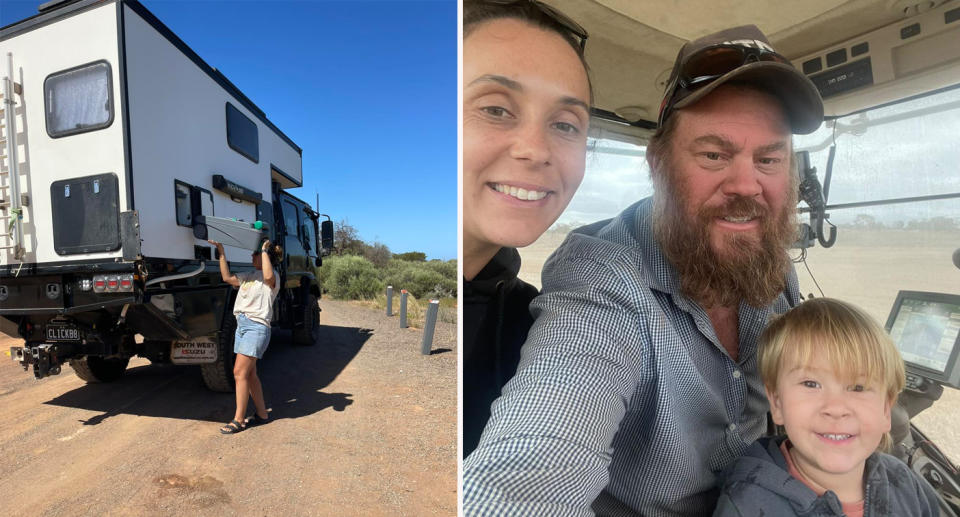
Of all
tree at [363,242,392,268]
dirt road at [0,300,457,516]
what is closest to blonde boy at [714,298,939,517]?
dirt road at [0,300,457,516]

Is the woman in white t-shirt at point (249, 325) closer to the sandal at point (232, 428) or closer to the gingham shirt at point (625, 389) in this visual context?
the sandal at point (232, 428)

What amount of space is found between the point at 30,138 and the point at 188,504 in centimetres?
272

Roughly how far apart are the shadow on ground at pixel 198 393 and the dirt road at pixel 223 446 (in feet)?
0.06

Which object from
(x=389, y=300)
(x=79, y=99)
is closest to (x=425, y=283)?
(x=389, y=300)

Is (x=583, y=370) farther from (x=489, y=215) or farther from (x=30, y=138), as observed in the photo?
(x=30, y=138)

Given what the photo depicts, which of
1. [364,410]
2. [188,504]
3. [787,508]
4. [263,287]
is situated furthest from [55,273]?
[787,508]

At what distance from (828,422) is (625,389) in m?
0.35

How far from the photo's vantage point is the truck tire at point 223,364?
14.7 feet

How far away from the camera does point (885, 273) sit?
3.42 feet

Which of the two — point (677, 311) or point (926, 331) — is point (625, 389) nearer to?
point (677, 311)

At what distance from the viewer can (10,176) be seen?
11.7ft

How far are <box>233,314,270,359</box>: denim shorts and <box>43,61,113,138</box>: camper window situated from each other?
159 cm

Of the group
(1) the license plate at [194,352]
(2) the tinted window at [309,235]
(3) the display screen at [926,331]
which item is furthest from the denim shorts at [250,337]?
(3) the display screen at [926,331]

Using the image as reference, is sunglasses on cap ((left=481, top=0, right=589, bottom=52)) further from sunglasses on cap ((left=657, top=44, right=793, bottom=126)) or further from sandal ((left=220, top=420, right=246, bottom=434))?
sandal ((left=220, top=420, right=246, bottom=434))
